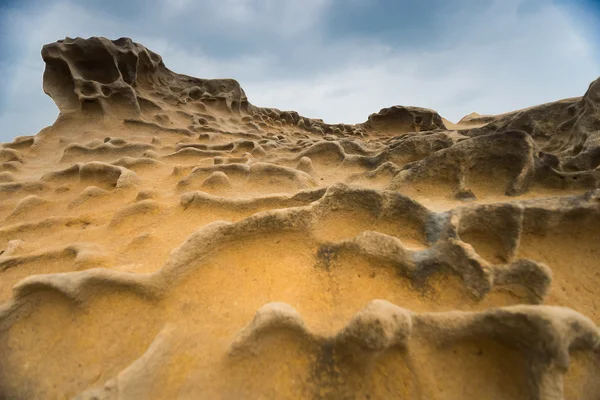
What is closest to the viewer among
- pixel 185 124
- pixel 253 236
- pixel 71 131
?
pixel 253 236

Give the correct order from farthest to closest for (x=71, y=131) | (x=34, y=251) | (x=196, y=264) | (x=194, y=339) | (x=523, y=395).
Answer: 1. (x=71, y=131)
2. (x=34, y=251)
3. (x=196, y=264)
4. (x=194, y=339)
5. (x=523, y=395)

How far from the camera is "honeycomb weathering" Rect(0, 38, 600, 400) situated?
132 centimetres

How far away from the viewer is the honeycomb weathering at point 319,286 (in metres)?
1.32

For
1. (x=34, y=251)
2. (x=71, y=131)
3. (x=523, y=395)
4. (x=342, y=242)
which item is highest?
(x=71, y=131)

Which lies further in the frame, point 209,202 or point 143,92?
point 143,92

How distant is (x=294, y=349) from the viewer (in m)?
1.45

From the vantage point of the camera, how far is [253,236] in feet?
6.75

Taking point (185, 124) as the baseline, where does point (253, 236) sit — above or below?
below

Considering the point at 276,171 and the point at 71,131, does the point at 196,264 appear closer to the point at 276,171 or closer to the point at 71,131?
the point at 276,171

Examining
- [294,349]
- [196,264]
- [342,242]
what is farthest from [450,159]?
[196,264]

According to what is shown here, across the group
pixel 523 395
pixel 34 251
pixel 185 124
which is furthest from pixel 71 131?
pixel 523 395

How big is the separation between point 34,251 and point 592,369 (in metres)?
3.91

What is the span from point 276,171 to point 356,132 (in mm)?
7406

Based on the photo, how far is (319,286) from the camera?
1.81m
